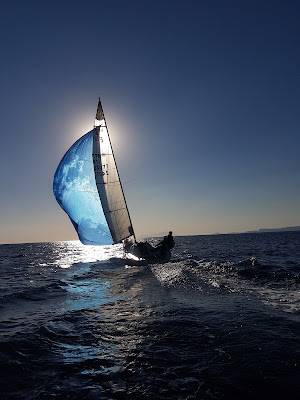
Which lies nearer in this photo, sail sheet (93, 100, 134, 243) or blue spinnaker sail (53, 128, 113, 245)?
blue spinnaker sail (53, 128, 113, 245)

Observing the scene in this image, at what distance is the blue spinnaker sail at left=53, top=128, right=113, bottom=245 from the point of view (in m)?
22.9

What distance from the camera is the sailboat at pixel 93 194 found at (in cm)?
2295

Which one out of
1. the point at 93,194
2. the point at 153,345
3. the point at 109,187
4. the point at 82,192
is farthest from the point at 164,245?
the point at 153,345

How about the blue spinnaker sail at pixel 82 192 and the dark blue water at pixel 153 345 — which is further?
the blue spinnaker sail at pixel 82 192

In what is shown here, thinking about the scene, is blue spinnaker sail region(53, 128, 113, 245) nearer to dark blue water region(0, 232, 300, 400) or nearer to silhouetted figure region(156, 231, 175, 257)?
silhouetted figure region(156, 231, 175, 257)

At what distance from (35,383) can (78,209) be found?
64.3 ft

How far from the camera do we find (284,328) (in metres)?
6.81

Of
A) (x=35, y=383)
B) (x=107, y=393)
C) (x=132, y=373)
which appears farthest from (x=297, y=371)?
(x=35, y=383)

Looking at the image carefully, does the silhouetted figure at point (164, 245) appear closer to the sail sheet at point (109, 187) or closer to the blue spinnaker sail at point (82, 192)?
the sail sheet at point (109, 187)

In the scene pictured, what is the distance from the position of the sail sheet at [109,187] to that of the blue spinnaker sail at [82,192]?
53 centimetres

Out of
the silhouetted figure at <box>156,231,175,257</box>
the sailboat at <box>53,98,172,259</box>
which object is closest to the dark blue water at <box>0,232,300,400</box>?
the silhouetted figure at <box>156,231,175,257</box>

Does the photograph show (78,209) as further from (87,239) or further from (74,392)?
(74,392)

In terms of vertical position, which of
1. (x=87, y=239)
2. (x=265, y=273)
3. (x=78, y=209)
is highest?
(x=78, y=209)

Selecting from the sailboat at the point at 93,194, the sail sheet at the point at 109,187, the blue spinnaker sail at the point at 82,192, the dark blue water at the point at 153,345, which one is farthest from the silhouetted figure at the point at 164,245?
the dark blue water at the point at 153,345
